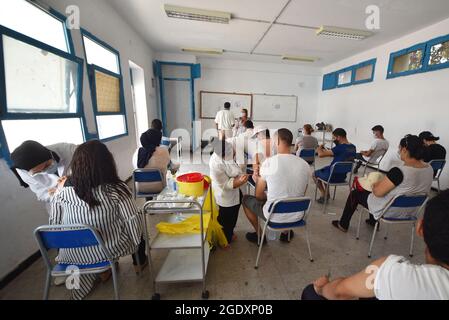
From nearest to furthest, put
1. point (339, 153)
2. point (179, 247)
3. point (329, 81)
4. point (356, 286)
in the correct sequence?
point (356, 286), point (179, 247), point (339, 153), point (329, 81)

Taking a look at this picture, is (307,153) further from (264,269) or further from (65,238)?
(65,238)

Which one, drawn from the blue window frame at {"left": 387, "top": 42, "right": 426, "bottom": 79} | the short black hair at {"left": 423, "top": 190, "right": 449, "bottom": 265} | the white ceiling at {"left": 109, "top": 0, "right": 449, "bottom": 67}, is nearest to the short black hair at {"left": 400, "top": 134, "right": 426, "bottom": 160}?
the short black hair at {"left": 423, "top": 190, "right": 449, "bottom": 265}

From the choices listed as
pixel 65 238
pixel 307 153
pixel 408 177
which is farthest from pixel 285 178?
pixel 307 153

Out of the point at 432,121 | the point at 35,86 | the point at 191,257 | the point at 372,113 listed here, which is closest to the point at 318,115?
the point at 372,113

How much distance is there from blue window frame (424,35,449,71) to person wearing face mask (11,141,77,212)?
6.06 meters

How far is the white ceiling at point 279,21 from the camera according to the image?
10.2 feet

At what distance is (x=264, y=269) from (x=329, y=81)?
7.29 m

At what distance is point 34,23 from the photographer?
1.80 metres

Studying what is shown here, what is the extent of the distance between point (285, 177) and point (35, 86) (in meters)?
2.46

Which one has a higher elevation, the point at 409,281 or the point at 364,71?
the point at 364,71

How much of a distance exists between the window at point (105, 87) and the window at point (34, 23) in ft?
1.30

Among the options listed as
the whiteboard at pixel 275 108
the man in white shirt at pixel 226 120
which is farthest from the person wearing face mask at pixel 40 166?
the whiteboard at pixel 275 108

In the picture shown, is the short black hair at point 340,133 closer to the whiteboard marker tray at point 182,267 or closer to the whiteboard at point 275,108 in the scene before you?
the whiteboard marker tray at point 182,267

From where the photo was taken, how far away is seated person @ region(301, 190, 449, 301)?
1.97 feet
